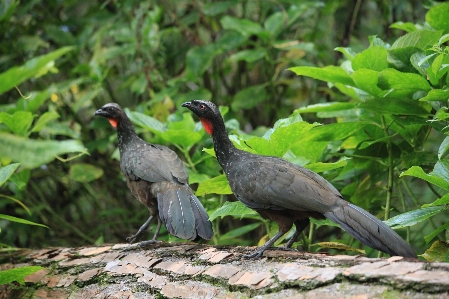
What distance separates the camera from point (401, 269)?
181 cm

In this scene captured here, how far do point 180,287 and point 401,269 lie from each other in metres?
0.95

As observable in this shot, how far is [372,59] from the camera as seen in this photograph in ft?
9.18

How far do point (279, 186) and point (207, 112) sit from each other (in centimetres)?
66

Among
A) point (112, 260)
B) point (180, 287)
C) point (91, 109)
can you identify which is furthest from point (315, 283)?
point (91, 109)

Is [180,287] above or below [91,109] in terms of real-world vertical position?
below

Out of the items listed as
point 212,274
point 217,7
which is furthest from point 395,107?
point 217,7

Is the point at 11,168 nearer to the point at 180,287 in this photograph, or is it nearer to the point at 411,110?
the point at 180,287

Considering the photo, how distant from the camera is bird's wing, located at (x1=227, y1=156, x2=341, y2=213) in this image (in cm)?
244

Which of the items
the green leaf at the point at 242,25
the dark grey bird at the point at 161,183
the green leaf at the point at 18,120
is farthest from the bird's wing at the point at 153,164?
the green leaf at the point at 242,25

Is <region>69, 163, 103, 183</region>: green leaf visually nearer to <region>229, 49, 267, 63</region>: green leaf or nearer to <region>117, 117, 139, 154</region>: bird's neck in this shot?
<region>117, 117, 139, 154</region>: bird's neck

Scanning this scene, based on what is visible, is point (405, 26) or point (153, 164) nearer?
point (405, 26)

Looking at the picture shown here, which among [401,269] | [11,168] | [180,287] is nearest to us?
[401,269]

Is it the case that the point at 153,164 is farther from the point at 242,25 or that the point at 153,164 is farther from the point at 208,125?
the point at 242,25

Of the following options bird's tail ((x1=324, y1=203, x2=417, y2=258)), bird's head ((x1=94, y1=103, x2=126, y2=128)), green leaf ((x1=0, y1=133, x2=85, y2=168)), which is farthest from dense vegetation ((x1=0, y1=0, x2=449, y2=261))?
bird's head ((x1=94, y1=103, x2=126, y2=128))
